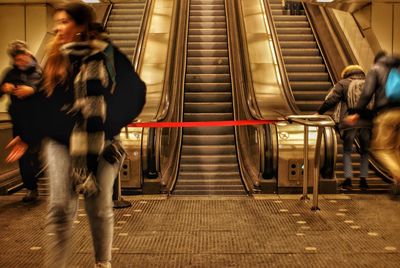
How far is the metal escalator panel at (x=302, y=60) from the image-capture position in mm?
9703

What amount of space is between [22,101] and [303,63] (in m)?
8.41

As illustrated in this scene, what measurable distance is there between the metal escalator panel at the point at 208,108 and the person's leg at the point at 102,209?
452 cm

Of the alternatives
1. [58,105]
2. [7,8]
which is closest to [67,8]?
[58,105]

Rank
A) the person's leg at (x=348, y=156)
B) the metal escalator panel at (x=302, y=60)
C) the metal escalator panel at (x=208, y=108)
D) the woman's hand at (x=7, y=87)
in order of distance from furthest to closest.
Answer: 1. the metal escalator panel at (x=302, y=60)
2. the metal escalator panel at (x=208, y=108)
3. the person's leg at (x=348, y=156)
4. the woman's hand at (x=7, y=87)

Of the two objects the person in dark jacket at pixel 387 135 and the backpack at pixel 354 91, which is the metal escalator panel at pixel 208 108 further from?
the person in dark jacket at pixel 387 135

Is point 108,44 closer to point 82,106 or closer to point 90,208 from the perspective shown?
point 82,106

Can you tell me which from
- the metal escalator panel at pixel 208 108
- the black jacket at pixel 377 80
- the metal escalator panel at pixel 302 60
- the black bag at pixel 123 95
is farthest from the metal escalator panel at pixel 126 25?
the black bag at pixel 123 95

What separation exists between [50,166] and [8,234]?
2098mm

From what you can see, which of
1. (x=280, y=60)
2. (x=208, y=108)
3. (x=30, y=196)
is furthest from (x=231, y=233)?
(x=280, y=60)

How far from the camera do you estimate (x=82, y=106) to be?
2.54 m

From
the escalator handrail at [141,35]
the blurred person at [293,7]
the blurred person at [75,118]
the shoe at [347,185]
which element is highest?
the blurred person at [293,7]

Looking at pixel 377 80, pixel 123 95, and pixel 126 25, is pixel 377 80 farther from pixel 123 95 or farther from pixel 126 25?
pixel 126 25

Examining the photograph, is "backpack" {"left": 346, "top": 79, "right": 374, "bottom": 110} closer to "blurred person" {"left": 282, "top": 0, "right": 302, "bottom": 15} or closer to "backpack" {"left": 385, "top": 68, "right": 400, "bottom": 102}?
"backpack" {"left": 385, "top": 68, "right": 400, "bottom": 102}

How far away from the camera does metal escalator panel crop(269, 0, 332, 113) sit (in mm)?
9703
